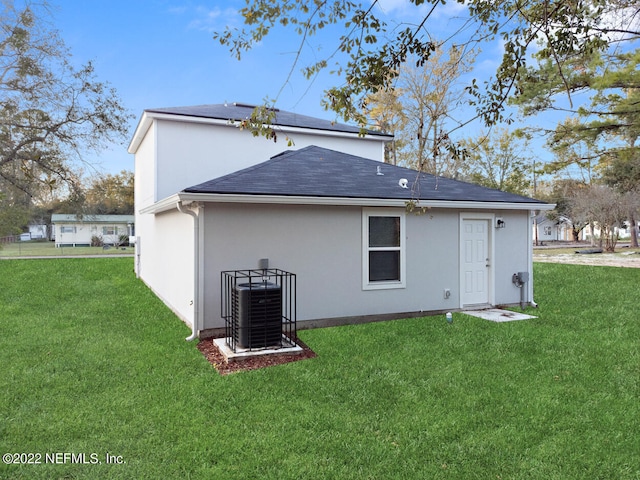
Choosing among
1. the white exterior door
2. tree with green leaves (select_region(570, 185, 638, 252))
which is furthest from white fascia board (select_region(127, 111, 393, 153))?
tree with green leaves (select_region(570, 185, 638, 252))

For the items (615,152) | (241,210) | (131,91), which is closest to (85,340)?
(241,210)

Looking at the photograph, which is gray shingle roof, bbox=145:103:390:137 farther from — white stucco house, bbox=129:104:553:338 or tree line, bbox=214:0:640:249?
white stucco house, bbox=129:104:553:338

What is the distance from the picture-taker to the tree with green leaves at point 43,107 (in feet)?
38.4

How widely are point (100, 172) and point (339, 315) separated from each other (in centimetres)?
1084

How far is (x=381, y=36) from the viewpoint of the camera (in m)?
3.87

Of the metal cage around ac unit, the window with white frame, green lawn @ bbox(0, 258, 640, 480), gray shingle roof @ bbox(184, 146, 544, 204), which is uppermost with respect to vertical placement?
gray shingle roof @ bbox(184, 146, 544, 204)

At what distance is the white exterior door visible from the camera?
8680 millimetres

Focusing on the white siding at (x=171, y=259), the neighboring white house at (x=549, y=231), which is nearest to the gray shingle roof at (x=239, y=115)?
the white siding at (x=171, y=259)

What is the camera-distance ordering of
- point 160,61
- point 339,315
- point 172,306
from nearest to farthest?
point 339,315
point 172,306
point 160,61

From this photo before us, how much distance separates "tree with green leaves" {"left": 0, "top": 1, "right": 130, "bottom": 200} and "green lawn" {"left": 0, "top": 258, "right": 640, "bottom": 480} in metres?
6.90

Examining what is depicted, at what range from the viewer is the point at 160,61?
13.4 metres

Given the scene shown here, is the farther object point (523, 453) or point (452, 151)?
point (452, 151)

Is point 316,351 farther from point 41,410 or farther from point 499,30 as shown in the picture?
point 499,30

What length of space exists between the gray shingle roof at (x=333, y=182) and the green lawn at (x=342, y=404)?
2.50m
